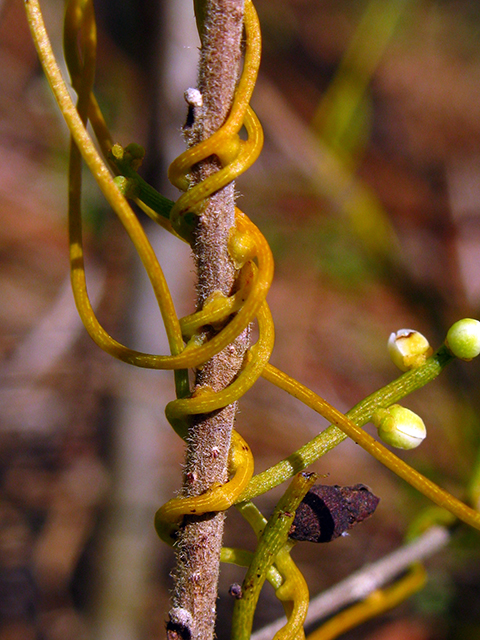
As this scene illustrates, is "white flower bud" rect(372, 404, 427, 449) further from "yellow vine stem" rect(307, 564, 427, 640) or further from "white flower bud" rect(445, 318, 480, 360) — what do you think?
"yellow vine stem" rect(307, 564, 427, 640)

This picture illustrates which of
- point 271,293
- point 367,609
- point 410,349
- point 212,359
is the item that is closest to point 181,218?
point 212,359

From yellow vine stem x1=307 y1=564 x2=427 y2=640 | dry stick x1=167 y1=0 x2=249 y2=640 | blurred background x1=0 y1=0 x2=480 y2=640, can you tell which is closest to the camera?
dry stick x1=167 y1=0 x2=249 y2=640

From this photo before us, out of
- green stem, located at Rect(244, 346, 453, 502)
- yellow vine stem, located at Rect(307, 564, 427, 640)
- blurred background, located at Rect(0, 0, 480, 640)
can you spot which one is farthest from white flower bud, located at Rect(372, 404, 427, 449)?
blurred background, located at Rect(0, 0, 480, 640)

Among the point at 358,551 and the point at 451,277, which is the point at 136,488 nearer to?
the point at 358,551

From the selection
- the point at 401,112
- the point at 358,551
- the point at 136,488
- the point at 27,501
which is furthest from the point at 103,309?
A: the point at 401,112

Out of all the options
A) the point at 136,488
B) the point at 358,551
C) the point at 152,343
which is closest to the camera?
the point at 152,343

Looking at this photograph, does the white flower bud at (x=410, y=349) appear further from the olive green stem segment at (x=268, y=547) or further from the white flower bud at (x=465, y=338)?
the olive green stem segment at (x=268, y=547)

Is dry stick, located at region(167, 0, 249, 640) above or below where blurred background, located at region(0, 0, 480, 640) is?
above
